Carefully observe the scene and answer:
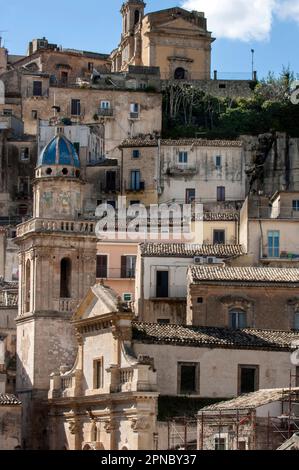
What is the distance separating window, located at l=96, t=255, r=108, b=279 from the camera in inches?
3418

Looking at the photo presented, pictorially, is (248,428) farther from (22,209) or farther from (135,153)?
(22,209)

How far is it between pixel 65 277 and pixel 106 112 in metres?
44.2

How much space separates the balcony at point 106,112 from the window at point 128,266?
92.5ft

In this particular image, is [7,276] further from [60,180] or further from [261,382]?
[261,382]

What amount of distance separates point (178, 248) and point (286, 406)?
85.2 ft

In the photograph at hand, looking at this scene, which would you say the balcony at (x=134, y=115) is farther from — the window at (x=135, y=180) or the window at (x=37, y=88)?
the window at (x=135, y=180)

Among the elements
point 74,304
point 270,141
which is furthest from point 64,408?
point 270,141

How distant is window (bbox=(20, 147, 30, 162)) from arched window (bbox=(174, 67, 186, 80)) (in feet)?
54.3

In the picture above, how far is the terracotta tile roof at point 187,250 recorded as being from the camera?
81.7 meters

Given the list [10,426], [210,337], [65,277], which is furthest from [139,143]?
[210,337]

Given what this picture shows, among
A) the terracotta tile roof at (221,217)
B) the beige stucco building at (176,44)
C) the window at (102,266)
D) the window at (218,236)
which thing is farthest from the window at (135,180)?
the beige stucco building at (176,44)

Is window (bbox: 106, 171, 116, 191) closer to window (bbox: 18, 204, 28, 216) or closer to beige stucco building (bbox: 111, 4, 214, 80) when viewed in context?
window (bbox: 18, 204, 28, 216)

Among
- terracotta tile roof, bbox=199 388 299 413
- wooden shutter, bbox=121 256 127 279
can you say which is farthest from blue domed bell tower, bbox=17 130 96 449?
wooden shutter, bbox=121 256 127 279

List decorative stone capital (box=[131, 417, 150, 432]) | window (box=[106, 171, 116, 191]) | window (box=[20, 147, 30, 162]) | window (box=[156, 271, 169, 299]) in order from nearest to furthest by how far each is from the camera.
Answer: decorative stone capital (box=[131, 417, 150, 432]) < window (box=[156, 271, 169, 299]) < window (box=[106, 171, 116, 191]) < window (box=[20, 147, 30, 162])
